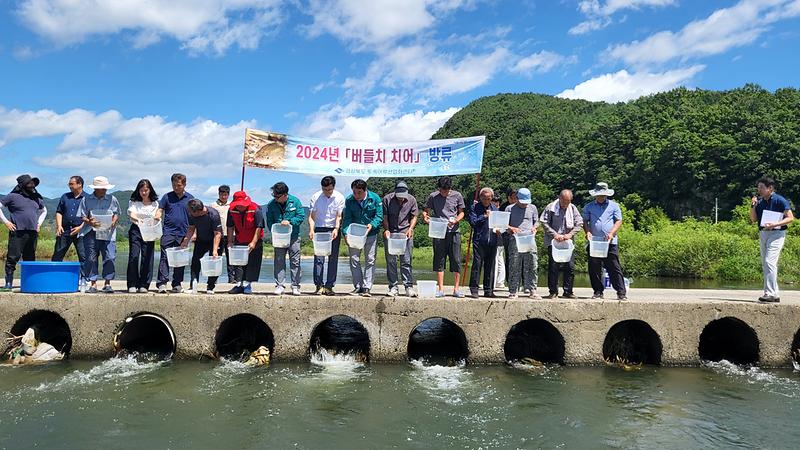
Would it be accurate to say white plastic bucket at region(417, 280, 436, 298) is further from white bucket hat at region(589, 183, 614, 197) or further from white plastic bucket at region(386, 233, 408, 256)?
white bucket hat at region(589, 183, 614, 197)

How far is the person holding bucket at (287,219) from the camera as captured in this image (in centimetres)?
857

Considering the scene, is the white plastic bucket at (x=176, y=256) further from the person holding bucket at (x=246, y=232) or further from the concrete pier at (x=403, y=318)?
the person holding bucket at (x=246, y=232)

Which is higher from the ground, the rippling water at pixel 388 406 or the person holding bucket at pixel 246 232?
the person holding bucket at pixel 246 232

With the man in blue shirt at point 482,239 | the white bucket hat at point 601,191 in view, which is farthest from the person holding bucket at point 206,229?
the white bucket hat at point 601,191

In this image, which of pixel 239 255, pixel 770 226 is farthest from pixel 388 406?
pixel 770 226

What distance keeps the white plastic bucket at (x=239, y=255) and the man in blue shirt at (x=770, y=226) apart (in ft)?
25.9

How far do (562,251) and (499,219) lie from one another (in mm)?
1172

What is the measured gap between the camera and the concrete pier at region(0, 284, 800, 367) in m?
8.18

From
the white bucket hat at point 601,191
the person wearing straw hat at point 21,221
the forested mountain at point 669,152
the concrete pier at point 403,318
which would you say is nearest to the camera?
the concrete pier at point 403,318

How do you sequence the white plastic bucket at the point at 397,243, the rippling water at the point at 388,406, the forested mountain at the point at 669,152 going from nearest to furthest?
1. the rippling water at the point at 388,406
2. the white plastic bucket at the point at 397,243
3. the forested mountain at the point at 669,152

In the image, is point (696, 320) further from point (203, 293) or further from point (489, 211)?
point (203, 293)

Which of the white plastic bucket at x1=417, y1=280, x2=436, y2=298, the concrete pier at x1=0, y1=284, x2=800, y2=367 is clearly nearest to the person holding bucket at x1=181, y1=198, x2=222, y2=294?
the concrete pier at x1=0, y1=284, x2=800, y2=367

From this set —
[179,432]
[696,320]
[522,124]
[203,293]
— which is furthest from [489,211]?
[522,124]

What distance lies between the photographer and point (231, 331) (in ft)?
30.7
